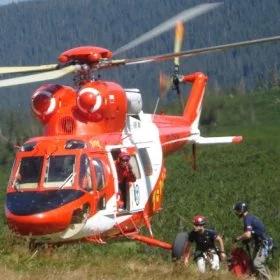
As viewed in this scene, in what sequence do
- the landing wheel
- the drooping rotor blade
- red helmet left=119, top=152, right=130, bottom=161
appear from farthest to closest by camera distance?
1. the landing wheel
2. red helmet left=119, top=152, right=130, bottom=161
3. the drooping rotor blade

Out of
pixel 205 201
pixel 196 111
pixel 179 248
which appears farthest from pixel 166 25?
pixel 205 201

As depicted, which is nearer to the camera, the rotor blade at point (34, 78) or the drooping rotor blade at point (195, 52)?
the rotor blade at point (34, 78)

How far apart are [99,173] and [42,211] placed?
1641 mm

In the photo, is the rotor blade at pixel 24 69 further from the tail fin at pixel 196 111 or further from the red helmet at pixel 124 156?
the tail fin at pixel 196 111

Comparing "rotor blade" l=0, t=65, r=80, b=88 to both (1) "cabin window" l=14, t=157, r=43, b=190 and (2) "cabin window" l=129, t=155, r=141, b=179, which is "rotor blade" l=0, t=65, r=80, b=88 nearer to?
(1) "cabin window" l=14, t=157, r=43, b=190

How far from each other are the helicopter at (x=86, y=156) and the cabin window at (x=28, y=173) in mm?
18

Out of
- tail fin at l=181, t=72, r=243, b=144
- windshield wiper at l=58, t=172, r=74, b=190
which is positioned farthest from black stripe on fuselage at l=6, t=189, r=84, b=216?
tail fin at l=181, t=72, r=243, b=144

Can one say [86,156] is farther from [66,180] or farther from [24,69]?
[24,69]

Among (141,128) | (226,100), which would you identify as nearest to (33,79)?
(141,128)

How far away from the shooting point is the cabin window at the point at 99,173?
17.8 m

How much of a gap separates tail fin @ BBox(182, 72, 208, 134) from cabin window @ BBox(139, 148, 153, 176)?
→ 392cm

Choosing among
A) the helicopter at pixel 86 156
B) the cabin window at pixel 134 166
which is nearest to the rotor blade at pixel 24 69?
the helicopter at pixel 86 156

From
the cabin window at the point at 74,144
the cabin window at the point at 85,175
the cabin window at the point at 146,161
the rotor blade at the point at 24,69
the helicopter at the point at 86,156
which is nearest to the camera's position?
the rotor blade at the point at 24,69

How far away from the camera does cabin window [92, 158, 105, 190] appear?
17781 millimetres
